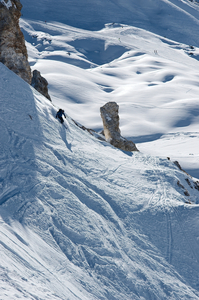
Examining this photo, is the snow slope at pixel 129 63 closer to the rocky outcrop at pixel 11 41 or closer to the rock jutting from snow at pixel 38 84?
the rock jutting from snow at pixel 38 84

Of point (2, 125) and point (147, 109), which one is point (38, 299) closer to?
point (2, 125)

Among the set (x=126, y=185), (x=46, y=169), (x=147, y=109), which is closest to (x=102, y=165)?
(x=126, y=185)

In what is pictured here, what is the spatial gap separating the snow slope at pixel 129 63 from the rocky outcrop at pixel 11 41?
12.4 meters

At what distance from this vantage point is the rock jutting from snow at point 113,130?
16.8 metres

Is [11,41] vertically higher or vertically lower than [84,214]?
higher

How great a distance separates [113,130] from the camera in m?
17.5

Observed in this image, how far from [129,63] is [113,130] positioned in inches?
1620

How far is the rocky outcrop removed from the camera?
48.3ft

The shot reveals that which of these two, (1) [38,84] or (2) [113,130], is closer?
(1) [38,84]

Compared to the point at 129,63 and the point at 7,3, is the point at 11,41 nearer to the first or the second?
the point at 7,3

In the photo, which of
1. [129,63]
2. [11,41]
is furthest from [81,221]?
[129,63]

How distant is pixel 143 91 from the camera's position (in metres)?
40.0

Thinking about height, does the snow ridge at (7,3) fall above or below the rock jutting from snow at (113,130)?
above

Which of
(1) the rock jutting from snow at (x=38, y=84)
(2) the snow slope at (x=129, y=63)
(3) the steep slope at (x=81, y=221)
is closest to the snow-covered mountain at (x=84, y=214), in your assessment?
(3) the steep slope at (x=81, y=221)
